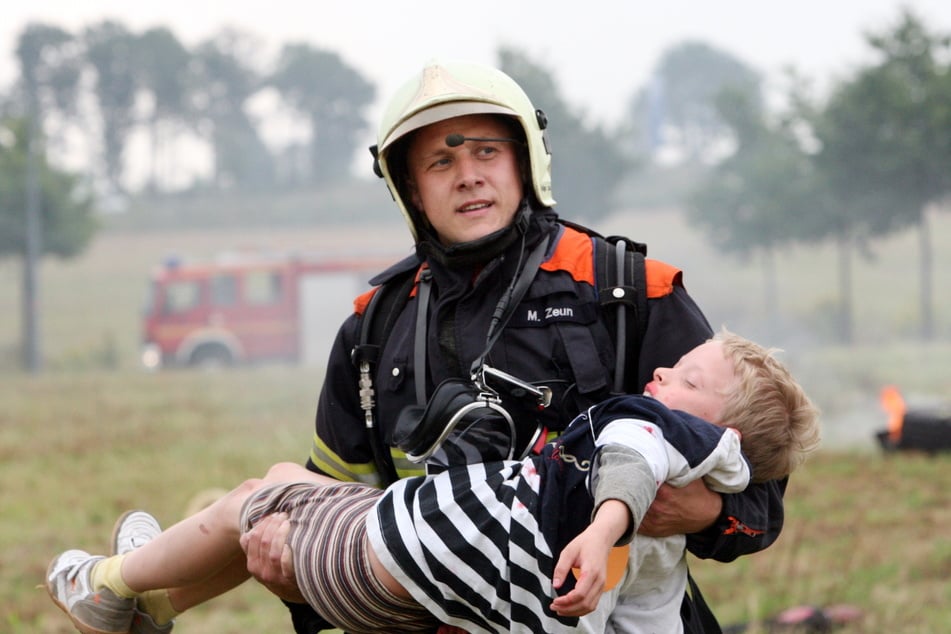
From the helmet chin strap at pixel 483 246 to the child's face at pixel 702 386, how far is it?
56 cm

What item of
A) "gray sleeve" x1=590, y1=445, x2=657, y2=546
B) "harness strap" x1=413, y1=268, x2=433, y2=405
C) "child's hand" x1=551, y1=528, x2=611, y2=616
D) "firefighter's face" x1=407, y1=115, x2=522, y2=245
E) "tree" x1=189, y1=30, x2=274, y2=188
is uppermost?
"tree" x1=189, y1=30, x2=274, y2=188

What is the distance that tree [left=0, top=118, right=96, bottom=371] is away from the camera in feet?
101

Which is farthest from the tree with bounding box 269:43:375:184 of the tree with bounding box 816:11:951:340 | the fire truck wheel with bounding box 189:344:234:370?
the tree with bounding box 816:11:951:340

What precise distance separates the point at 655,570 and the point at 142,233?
5019 centimetres

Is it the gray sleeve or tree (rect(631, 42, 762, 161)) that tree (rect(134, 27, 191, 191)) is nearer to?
tree (rect(631, 42, 762, 161))

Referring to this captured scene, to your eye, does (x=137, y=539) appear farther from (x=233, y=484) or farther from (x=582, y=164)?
(x=582, y=164)

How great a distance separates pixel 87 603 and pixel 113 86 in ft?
179

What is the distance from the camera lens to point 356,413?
11.2 ft

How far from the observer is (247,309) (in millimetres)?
27766

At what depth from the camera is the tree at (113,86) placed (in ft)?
179

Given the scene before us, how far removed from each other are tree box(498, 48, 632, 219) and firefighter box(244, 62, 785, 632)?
28.1 meters

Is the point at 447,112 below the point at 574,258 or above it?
above

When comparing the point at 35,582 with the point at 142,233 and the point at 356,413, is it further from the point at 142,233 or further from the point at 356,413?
the point at 142,233

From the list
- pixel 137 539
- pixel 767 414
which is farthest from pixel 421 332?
pixel 137 539
